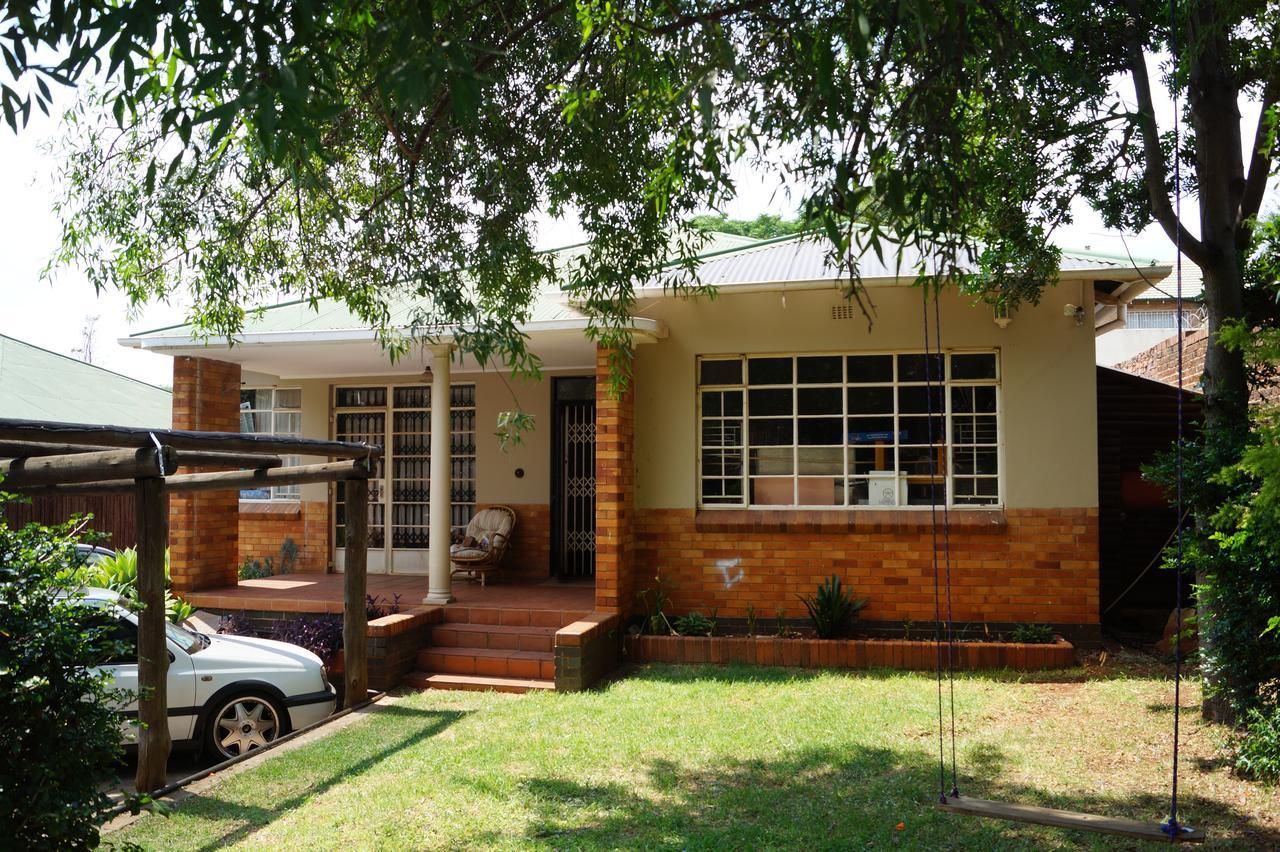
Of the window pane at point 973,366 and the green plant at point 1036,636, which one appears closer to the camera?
the green plant at point 1036,636

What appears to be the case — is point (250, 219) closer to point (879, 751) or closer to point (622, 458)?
point (622, 458)

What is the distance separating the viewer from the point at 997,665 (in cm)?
957

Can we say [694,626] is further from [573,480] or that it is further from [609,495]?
[573,480]

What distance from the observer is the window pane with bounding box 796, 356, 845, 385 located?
1077 cm

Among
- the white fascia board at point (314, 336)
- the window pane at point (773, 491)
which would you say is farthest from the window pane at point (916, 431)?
the white fascia board at point (314, 336)

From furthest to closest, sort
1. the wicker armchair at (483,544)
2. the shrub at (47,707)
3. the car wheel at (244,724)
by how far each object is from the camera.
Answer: the wicker armchair at (483,544) < the car wheel at (244,724) < the shrub at (47,707)

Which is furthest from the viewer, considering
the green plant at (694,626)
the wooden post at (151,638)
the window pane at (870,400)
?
the window pane at (870,400)

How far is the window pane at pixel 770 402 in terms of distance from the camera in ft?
35.7

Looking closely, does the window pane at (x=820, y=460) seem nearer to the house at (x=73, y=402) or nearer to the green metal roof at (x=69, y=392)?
the house at (x=73, y=402)

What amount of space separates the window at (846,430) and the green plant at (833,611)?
3.27ft

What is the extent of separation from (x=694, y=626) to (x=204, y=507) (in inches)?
242

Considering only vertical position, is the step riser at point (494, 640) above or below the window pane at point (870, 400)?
below

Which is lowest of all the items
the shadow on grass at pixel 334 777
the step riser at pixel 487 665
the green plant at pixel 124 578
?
the shadow on grass at pixel 334 777

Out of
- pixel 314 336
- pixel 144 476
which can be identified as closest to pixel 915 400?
pixel 314 336
